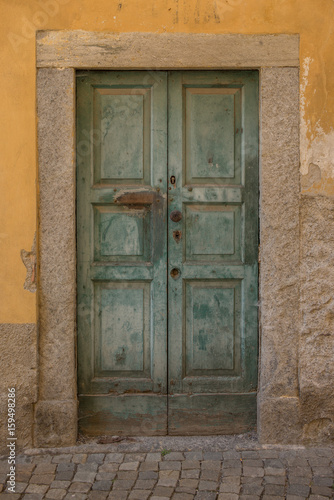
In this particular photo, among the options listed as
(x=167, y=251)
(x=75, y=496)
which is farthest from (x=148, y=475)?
(x=167, y=251)

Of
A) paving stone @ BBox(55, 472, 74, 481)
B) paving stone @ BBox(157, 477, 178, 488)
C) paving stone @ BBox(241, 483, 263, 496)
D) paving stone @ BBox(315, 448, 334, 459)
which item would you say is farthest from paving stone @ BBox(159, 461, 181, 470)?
paving stone @ BBox(315, 448, 334, 459)

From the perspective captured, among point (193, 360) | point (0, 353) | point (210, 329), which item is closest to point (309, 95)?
point (210, 329)

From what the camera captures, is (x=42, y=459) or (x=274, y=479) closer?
(x=274, y=479)

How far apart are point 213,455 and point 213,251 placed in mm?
1287

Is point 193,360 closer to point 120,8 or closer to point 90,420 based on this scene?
point 90,420

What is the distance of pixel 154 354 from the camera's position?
3.45 meters

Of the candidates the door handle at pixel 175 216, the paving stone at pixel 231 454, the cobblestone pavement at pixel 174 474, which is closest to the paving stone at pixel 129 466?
the cobblestone pavement at pixel 174 474

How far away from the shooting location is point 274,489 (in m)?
2.85

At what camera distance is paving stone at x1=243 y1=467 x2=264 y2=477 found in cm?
301

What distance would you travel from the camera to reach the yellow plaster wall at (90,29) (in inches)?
126

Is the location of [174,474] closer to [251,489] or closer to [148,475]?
[148,475]

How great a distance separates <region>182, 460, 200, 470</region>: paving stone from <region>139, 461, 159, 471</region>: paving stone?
0.16m

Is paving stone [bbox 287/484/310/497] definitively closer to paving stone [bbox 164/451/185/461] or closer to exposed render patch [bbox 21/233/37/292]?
paving stone [bbox 164/451/185/461]

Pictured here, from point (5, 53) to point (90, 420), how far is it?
2.42m
